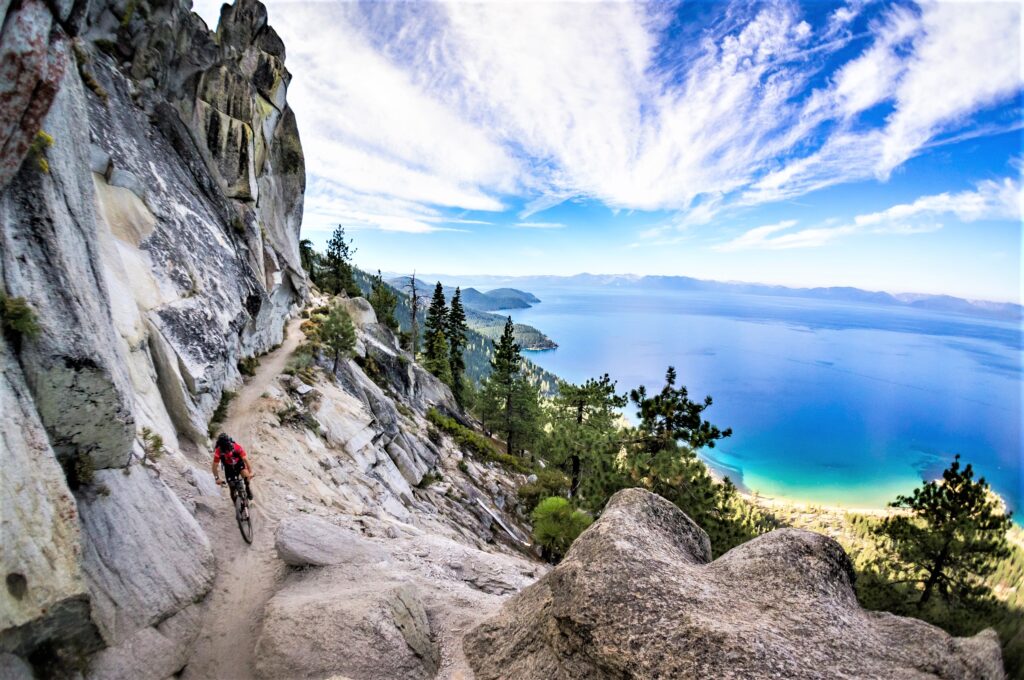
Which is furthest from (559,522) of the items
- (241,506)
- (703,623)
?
(703,623)

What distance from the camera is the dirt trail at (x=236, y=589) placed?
7.53m

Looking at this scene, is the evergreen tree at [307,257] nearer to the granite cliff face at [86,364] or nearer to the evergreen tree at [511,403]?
the evergreen tree at [511,403]

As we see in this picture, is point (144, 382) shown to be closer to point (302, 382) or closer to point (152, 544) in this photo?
point (152, 544)

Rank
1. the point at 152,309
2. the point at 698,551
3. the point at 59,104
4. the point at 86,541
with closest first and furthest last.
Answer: the point at 86,541 → the point at 59,104 → the point at 698,551 → the point at 152,309

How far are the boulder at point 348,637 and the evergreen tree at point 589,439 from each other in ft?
41.4

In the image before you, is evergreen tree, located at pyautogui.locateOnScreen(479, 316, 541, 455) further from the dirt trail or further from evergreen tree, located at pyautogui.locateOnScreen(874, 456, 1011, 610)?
the dirt trail

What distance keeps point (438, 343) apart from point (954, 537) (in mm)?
49310

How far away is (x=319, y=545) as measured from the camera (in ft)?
34.0

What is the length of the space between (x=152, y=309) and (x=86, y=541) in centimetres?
1155

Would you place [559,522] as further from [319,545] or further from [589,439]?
[319,545]

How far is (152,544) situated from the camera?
819 cm

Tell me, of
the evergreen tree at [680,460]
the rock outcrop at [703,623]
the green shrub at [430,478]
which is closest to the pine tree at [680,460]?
the evergreen tree at [680,460]

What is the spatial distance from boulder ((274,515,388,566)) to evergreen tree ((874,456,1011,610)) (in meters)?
22.4

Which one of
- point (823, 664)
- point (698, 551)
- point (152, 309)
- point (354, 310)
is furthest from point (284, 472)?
point (354, 310)
